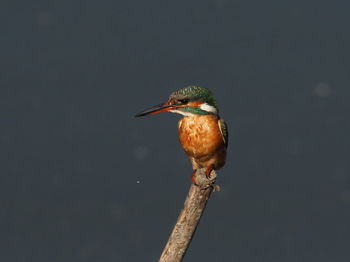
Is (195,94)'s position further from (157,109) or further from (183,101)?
(157,109)

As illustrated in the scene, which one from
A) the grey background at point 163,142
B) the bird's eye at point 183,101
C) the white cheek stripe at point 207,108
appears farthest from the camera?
the grey background at point 163,142

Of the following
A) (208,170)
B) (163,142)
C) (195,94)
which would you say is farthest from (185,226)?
(163,142)

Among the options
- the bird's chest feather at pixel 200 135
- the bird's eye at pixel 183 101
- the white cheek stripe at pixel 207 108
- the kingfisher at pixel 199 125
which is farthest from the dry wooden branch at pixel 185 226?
the bird's eye at pixel 183 101

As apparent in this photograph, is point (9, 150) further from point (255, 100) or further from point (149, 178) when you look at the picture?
point (255, 100)

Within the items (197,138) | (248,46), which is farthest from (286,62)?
(197,138)

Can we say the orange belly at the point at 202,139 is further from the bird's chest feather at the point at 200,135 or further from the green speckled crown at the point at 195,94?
the green speckled crown at the point at 195,94

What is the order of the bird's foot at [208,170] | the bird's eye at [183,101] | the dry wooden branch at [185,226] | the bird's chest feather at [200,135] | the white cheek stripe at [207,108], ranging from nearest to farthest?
the dry wooden branch at [185,226]
the bird's eye at [183,101]
the white cheek stripe at [207,108]
the bird's chest feather at [200,135]
the bird's foot at [208,170]
